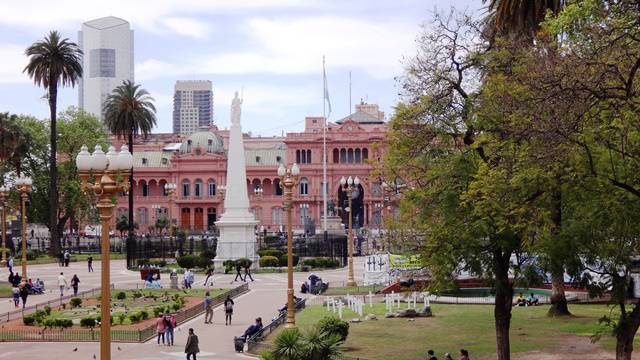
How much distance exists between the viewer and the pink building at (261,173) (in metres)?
114

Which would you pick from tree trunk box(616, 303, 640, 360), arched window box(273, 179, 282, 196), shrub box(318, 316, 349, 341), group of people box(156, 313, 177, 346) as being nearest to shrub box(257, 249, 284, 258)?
group of people box(156, 313, 177, 346)

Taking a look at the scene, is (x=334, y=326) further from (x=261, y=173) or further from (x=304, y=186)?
(x=261, y=173)

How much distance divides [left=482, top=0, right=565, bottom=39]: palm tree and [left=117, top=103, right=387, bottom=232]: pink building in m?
79.5

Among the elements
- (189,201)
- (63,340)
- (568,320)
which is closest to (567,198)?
(568,320)

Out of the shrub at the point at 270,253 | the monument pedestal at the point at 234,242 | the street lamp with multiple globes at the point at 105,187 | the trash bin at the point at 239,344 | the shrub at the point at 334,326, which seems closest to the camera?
the street lamp with multiple globes at the point at 105,187

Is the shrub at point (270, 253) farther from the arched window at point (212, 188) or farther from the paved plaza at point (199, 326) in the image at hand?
the arched window at point (212, 188)

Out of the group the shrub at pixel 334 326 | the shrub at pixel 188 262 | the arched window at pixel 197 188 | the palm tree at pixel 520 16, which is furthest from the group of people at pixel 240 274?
the arched window at pixel 197 188

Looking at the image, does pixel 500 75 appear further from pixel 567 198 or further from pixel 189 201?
pixel 189 201

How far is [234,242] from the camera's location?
2253 inches

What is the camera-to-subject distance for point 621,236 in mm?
20906

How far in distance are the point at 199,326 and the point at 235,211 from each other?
2425 cm

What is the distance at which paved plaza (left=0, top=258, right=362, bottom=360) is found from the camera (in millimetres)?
27062

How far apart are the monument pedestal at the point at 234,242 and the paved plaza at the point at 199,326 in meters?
2.47

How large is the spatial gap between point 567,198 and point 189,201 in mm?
97190
